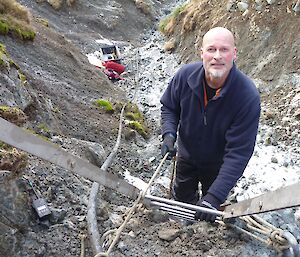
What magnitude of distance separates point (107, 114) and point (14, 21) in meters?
3.72

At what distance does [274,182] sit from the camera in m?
8.38

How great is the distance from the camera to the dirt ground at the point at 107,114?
165 inches

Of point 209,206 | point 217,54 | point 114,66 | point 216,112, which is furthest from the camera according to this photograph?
point 114,66

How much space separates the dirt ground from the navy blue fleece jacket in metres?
0.66

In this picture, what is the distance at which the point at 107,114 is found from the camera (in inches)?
426

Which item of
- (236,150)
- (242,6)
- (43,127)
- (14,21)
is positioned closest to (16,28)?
(14,21)

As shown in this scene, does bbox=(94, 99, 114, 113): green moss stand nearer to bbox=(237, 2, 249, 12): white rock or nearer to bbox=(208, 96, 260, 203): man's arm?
bbox=(237, 2, 249, 12): white rock

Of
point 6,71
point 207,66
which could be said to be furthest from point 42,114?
point 207,66

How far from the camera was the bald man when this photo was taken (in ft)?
13.5

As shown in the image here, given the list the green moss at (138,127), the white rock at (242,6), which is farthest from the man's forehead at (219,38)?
the white rock at (242,6)

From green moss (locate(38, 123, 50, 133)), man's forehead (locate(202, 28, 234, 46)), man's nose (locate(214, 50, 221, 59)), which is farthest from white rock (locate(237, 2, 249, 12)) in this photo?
man's nose (locate(214, 50, 221, 59))

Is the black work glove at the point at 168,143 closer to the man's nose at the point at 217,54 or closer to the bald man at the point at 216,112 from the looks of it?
the bald man at the point at 216,112

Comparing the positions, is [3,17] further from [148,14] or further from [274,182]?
[148,14]

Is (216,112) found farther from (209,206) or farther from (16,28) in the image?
(16,28)
